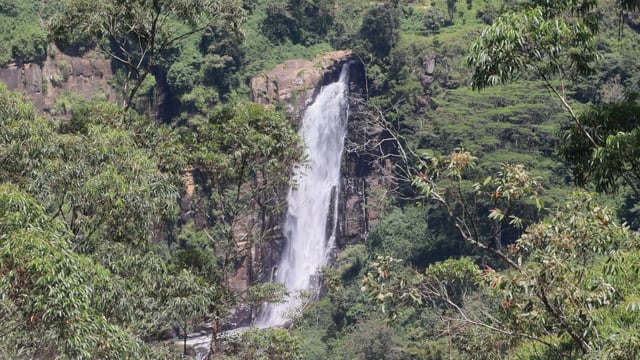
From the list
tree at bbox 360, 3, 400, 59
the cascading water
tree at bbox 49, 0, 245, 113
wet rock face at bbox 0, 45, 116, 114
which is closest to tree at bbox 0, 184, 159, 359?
tree at bbox 49, 0, 245, 113

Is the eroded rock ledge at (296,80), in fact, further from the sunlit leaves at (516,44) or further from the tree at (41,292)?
the sunlit leaves at (516,44)

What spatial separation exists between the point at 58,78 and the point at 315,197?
1236cm

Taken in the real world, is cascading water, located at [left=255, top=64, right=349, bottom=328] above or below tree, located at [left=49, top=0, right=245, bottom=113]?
below

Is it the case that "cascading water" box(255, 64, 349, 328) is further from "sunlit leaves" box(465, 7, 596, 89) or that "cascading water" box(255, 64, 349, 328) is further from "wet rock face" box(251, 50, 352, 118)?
"sunlit leaves" box(465, 7, 596, 89)

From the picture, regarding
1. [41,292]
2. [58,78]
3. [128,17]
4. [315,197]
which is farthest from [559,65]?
[58,78]

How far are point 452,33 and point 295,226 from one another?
12498 mm

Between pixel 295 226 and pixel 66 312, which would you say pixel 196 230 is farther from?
pixel 66 312

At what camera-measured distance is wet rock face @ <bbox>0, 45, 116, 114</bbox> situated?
38.4 m

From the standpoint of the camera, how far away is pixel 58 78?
3969 cm

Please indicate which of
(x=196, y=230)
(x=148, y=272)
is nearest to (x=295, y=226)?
(x=196, y=230)

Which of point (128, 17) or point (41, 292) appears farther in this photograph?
point (128, 17)

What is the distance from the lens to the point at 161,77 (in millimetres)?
41469

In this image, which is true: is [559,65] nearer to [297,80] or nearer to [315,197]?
[315,197]

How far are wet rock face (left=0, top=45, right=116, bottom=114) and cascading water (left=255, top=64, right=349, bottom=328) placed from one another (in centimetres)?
995
